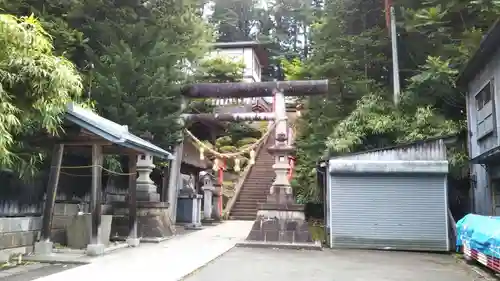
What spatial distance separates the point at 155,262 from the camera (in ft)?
30.6

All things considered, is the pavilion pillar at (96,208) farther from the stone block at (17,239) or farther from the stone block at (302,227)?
the stone block at (302,227)

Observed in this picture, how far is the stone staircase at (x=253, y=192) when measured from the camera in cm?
2370

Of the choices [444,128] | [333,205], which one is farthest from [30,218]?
[444,128]

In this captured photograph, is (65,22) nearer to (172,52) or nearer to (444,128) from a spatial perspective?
(172,52)

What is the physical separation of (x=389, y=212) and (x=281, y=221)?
10.6 ft

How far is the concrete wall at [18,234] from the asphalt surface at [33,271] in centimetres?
76

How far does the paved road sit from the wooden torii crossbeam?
213 inches

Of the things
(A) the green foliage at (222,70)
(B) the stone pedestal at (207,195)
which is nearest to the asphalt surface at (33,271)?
(B) the stone pedestal at (207,195)

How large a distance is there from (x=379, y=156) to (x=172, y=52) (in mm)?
7691

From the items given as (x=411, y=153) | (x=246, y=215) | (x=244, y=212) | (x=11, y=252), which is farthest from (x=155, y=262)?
(x=244, y=212)

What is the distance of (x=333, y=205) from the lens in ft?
42.5

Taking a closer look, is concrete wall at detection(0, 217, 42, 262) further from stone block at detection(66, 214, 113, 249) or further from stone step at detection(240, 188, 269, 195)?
stone step at detection(240, 188, 269, 195)

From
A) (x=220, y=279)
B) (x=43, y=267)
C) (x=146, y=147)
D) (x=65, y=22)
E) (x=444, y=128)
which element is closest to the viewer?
(x=220, y=279)

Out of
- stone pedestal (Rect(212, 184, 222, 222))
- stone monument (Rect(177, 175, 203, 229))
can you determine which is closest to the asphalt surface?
stone monument (Rect(177, 175, 203, 229))
